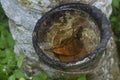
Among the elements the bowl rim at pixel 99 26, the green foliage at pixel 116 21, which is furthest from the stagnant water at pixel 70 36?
the green foliage at pixel 116 21

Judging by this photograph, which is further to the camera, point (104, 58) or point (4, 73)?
point (4, 73)

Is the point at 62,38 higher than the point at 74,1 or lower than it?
lower

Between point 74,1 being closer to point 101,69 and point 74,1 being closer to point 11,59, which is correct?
point 101,69

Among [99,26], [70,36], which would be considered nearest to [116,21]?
[70,36]

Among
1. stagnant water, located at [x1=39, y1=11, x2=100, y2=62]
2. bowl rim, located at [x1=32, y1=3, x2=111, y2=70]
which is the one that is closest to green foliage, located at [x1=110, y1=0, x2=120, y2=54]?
stagnant water, located at [x1=39, y1=11, x2=100, y2=62]

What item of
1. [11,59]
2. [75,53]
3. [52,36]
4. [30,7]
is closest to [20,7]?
[30,7]

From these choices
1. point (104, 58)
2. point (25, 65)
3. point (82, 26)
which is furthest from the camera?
point (25, 65)

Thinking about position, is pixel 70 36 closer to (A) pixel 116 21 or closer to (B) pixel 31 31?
(B) pixel 31 31
